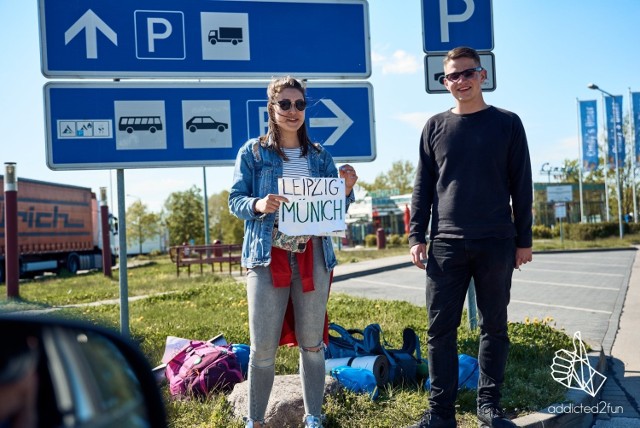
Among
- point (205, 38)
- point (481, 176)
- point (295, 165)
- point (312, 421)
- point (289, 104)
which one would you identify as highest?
point (205, 38)

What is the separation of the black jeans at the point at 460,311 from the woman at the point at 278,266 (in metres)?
0.71

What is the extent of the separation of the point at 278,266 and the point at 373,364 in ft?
4.43

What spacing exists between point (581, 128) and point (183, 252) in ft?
87.9

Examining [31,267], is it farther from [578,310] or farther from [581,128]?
[581,128]

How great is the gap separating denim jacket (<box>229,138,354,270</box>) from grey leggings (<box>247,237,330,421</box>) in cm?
8

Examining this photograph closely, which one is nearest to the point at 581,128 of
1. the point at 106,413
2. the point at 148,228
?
the point at 106,413

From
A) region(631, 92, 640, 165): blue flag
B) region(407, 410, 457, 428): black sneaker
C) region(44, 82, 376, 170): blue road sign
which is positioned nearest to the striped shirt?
region(407, 410, 457, 428): black sneaker

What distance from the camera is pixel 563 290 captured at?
12047 millimetres

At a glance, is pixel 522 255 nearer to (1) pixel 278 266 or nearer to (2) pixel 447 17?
(1) pixel 278 266

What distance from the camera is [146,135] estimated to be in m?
5.46

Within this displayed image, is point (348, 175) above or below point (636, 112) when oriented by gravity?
below

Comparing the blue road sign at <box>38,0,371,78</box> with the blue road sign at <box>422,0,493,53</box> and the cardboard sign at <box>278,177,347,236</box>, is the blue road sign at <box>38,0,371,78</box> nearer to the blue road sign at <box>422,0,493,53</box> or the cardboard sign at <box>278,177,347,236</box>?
the blue road sign at <box>422,0,493,53</box>

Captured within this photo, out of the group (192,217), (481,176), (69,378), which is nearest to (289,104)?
(481,176)

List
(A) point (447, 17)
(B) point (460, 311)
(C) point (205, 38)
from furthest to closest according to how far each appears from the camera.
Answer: (A) point (447, 17) < (C) point (205, 38) < (B) point (460, 311)
